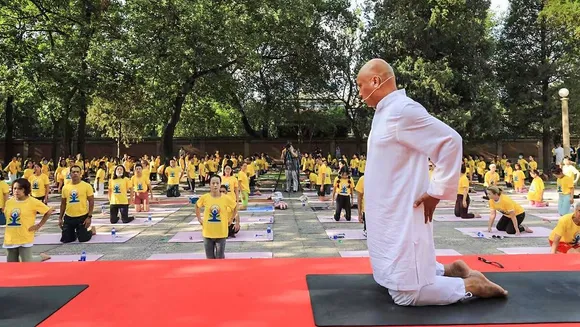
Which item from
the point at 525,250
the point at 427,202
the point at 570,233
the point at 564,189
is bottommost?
the point at 525,250

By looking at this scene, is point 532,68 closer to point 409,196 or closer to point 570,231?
point 570,231

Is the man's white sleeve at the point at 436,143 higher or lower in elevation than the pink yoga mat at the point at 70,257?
higher

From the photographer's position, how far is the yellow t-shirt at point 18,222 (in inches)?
232

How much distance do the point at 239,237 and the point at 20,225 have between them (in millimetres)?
4557

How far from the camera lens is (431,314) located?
2545mm

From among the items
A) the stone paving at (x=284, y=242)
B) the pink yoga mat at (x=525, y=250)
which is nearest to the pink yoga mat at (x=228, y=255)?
the stone paving at (x=284, y=242)

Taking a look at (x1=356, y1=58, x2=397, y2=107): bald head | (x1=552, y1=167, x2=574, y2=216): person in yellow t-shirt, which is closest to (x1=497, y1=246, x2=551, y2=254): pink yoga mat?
(x1=552, y1=167, x2=574, y2=216): person in yellow t-shirt

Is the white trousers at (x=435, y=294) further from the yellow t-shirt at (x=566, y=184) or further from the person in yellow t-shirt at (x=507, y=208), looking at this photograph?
the yellow t-shirt at (x=566, y=184)

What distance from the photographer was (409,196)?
104 inches

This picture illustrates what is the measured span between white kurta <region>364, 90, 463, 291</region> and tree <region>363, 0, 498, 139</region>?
20.8 m

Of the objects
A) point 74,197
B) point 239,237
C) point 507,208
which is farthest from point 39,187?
point 507,208

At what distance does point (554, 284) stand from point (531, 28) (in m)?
28.5

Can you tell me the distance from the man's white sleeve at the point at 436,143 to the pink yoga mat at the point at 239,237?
22.6 feet

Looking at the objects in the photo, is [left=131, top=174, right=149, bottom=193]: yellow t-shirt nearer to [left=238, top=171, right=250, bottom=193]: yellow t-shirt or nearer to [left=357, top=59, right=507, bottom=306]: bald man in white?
[left=238, top=171, right=250, bottom=193]: yellow t-shirt
